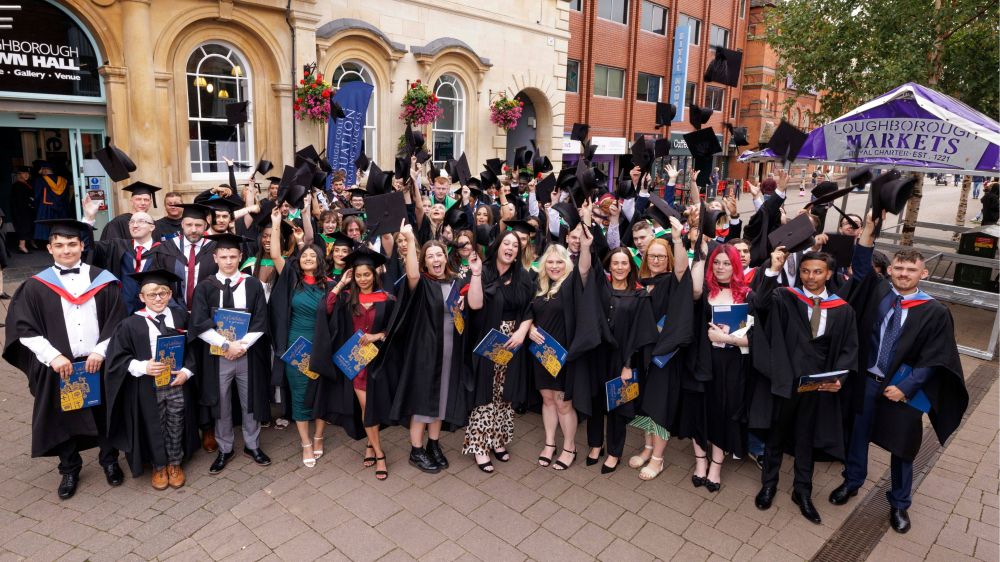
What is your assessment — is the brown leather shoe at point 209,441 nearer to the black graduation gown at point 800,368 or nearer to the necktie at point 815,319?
the black graduation gown at point 800,368

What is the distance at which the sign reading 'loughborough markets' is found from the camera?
400 inches

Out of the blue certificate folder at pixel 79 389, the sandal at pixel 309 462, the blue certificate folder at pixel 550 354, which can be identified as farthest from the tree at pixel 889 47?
the blue certificate folder at pixel 79 389

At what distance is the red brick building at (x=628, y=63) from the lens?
2448cm

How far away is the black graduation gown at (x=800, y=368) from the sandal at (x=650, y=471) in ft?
3.06

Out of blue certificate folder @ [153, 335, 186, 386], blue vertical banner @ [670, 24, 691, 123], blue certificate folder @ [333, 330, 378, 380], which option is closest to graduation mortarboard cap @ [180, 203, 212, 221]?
blue certificate folder @ [153, 335, 186, 386]

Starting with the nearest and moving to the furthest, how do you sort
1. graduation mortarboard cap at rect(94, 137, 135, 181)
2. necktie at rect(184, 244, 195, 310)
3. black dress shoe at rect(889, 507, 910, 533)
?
black dress shoe at rect(889, 507, 910, 533) → necktie at rect(184, 244, 195, 310) → graduation mortarboard cap at rect(94, 137, 135, 181)

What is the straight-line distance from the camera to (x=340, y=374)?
5141mm

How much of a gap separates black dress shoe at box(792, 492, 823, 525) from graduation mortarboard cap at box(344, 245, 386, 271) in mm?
3868

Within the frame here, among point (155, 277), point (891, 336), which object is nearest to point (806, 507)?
point (891, 336)

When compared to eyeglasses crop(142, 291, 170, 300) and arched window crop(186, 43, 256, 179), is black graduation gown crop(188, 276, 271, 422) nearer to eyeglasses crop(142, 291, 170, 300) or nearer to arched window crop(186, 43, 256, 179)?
eyeglasses crop(142, 291, 170, 300)

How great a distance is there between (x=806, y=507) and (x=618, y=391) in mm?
1686

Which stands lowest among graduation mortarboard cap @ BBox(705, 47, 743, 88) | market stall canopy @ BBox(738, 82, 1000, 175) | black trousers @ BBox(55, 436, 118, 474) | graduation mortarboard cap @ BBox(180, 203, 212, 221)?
black trousers @ BBox(55, 436, 118, 474)

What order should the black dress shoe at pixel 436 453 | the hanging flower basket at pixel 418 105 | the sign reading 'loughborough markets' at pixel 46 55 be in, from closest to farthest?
the black dress shoe at pixel 436 453
the sign reading 'loughborough markets' at pixel 46 55
the hanging flower basket at pixel 418 105

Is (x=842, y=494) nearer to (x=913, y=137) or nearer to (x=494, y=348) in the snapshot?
(x=494, y=348)
